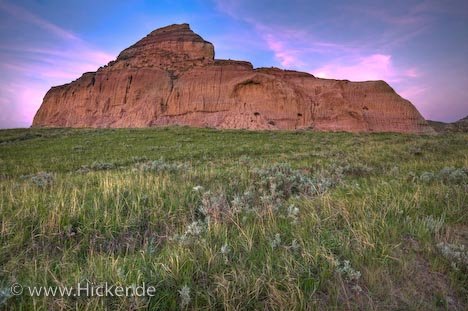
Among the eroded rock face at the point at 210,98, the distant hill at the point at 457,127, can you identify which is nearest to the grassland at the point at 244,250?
the distant hill at the point at 457,127

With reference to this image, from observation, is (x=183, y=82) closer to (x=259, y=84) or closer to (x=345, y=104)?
(x=259, y=84)

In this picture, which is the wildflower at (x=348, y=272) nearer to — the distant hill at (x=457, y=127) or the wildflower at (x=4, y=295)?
the wildflower at (x=4, y=295)

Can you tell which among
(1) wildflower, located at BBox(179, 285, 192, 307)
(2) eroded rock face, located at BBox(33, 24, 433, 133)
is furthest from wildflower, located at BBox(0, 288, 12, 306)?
(2) eroded rock face, located at BBox(33, 24, 433, 133)

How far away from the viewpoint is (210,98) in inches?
3536

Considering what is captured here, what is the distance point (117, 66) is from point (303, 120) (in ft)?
215

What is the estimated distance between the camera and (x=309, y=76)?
9481cm

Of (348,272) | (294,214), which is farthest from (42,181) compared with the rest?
(348,272)

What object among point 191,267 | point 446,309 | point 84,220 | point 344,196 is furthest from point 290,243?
point 84,220

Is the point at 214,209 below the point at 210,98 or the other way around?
below

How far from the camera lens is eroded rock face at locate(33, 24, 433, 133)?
83.2 m

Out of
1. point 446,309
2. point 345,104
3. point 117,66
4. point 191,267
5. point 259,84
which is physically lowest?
point 446,309

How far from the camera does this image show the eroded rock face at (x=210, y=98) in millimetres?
83250

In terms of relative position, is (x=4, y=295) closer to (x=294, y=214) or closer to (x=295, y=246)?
(x=295, y=246)

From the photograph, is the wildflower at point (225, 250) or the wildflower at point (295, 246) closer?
the wildflower at point (225, 250)
